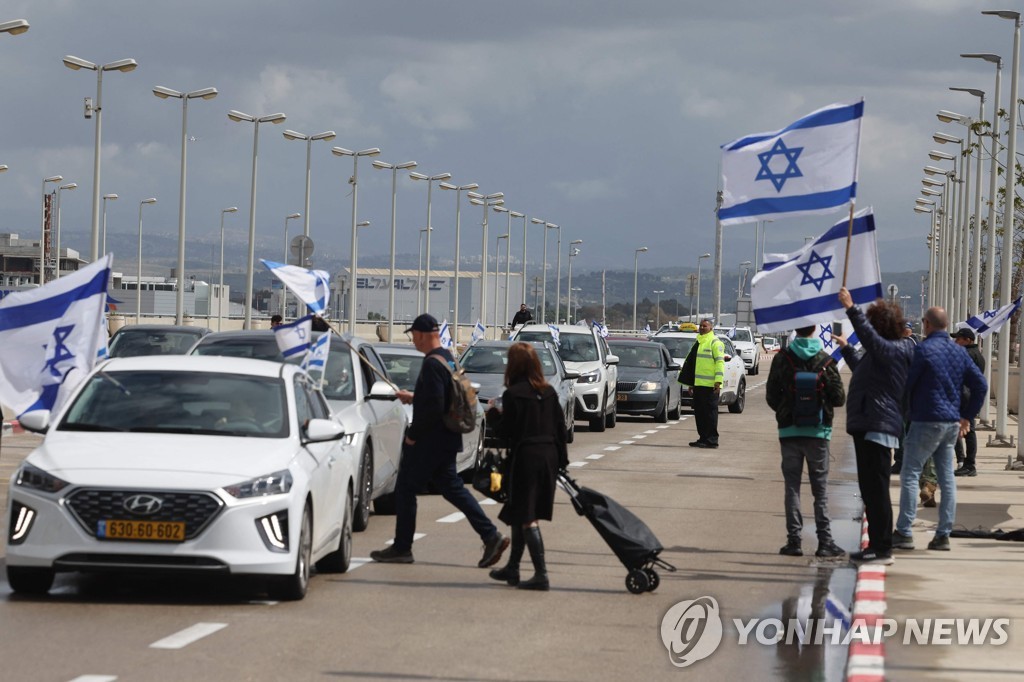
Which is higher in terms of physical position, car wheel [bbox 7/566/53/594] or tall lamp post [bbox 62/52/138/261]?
tall lamp post [bbox 62/52/138/261]

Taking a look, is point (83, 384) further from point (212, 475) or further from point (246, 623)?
point (246, 623)

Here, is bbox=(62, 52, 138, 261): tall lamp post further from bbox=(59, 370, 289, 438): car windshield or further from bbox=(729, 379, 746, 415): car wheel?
bbox=(59, 370, 289, 438): car windshield

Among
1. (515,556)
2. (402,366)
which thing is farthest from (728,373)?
(515,556)

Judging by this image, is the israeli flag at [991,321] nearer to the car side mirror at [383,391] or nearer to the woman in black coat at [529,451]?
the car side mirror at [383,391]

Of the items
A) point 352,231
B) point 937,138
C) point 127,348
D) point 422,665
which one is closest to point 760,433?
point 127,348

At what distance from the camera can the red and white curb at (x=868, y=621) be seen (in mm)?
9055

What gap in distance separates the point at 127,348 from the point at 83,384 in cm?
1571

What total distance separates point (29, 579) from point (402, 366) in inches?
427

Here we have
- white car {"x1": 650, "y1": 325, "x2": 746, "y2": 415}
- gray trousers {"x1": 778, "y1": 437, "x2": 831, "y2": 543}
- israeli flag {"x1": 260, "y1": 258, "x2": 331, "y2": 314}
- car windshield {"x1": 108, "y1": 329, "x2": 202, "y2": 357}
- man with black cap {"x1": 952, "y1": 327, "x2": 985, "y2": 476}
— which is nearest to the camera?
gray trousers {"x1": 778, "y1": 437, "x2": 831, "y2": 543}

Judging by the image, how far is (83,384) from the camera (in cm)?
1205

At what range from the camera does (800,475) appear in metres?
14.4

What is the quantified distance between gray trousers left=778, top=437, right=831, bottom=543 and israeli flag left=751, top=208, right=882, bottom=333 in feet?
3.41

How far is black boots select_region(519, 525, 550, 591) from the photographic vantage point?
11969mm

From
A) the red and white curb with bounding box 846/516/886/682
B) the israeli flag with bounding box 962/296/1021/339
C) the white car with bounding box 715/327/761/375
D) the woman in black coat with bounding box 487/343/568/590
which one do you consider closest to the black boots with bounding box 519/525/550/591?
the woman in black coat with bounding box 487/343/568/590
